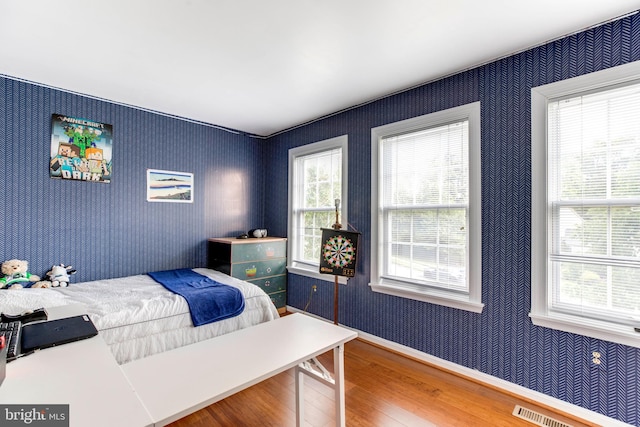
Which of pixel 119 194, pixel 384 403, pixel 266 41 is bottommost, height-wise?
pixel 384 403

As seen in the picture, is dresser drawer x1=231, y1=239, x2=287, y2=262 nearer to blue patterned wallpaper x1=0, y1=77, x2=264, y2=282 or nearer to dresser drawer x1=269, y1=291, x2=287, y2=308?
dresser drawer x1=269, y1=291, x2=287, y2=308

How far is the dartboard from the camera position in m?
3.25

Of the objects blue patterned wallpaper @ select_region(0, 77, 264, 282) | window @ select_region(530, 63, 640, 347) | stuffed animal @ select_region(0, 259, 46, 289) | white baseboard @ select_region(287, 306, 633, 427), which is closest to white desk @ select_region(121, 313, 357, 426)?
white baseboard @ select_region(287, 306, 633, 427)

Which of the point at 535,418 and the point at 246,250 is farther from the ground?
the point at 246,250

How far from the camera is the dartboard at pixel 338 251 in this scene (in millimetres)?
3254

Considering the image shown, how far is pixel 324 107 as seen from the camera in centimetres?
349

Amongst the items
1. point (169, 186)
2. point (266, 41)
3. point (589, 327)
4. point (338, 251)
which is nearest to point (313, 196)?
point (338, 251)

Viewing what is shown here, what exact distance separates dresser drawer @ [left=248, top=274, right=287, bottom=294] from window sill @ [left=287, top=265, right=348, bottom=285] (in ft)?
0.57

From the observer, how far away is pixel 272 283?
4.08 meters

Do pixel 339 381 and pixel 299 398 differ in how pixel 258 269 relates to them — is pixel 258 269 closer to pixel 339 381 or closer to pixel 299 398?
pixel 299 398

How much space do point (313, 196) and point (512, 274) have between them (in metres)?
2.39

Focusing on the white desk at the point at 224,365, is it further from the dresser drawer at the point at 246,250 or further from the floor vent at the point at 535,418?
the dresser drawer at the point at 246,250

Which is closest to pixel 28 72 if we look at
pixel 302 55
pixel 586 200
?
pixel 302 55

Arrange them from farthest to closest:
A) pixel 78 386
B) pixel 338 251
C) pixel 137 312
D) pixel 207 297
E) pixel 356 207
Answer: pixel 356 207 → pixel 338 251 → pixel 207 297 → pixel 137 312 → pixel 78 386
